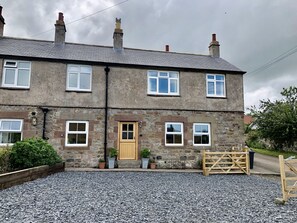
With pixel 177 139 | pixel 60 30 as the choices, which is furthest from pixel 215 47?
pixel 60 30

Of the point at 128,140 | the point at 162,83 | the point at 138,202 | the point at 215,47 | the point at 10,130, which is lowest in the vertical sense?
the point at 138,202

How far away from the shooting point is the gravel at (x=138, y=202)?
386 cm

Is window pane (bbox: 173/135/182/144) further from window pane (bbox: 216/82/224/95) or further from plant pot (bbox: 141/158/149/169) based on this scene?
window pane (bbox: 216/82/224/95)

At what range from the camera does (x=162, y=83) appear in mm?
11188

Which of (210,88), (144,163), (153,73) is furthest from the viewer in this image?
(210,88)

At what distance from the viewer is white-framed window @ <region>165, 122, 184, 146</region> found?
10789mm

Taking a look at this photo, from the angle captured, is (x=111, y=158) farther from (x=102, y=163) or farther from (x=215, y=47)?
(x=215, y=47)

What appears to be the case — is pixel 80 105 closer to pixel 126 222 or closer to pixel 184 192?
pixel 184 192

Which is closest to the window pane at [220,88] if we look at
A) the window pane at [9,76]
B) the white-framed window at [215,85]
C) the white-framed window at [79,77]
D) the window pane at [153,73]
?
the white-framed window at [215,85]

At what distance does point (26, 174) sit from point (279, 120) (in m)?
18.3

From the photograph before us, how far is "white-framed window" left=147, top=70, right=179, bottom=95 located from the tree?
11096mm

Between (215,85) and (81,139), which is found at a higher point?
(215,85)

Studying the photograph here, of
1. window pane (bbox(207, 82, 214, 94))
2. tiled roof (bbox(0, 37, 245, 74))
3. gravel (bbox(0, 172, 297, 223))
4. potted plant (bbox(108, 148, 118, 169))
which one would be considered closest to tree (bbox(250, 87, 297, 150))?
tiled roof (bbox(0, 37, 245, 74))

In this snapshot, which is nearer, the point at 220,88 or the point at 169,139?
the point at 169,139
